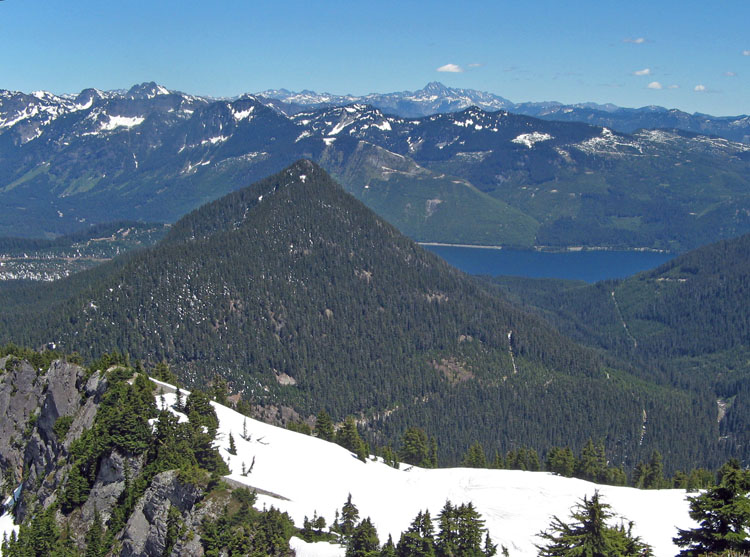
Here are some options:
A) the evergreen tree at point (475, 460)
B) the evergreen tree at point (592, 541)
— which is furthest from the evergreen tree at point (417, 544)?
the evergreen tree at point (475, 460)

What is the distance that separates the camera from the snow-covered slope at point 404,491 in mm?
90188

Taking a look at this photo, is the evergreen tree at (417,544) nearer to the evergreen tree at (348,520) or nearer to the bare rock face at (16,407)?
the evergreen tree at (348,520)

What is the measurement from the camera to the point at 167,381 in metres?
138

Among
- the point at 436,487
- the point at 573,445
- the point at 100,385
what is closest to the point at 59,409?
the point at 100,385

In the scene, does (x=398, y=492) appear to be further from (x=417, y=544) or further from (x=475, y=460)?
(x=475, y=460)

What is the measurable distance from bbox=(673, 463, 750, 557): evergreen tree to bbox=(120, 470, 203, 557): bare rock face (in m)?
55.4

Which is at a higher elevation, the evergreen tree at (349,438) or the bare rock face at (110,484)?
the evergreen tree at (349,438)

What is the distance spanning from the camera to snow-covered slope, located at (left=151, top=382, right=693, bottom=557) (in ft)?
296

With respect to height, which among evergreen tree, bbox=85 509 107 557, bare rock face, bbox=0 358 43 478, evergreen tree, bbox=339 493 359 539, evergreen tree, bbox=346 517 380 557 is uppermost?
bare rock face, bbox=0 358 43 478

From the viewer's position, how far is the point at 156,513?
80625mm

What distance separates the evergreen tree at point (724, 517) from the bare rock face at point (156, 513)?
55385 millimetres

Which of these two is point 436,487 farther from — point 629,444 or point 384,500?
point 629,444

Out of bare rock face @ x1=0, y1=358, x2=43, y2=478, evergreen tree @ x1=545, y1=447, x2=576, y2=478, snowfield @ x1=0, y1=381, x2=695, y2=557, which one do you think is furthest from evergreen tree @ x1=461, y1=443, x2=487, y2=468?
bare rock face @ x1=0, y1=358, x2=43, y2=478

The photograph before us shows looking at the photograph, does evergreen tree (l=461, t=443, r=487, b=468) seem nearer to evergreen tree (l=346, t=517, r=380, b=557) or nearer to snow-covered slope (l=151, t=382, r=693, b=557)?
snow-covered slope (l=151, t=382, r=693, b=557)
